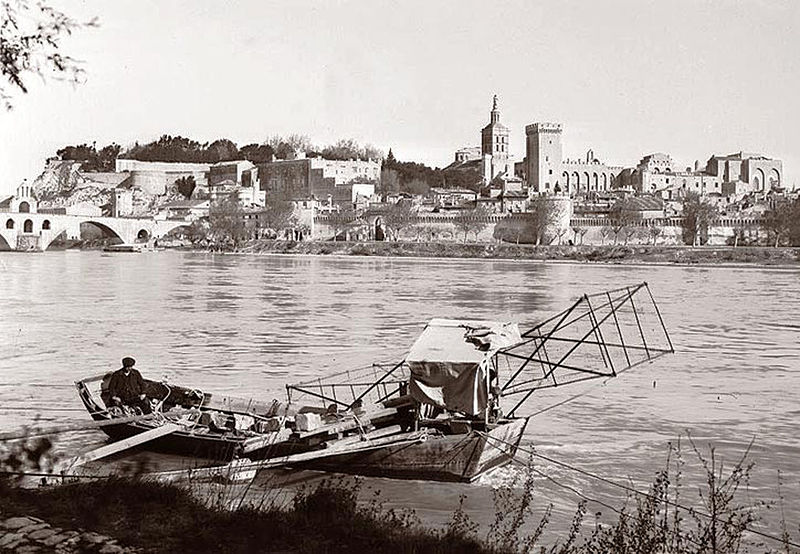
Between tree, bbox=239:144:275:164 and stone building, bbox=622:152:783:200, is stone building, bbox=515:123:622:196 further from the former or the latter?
tree, bbox=239:144:275:164

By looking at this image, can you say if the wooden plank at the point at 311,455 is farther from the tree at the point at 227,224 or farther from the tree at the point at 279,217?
the tree at the point at 227,224

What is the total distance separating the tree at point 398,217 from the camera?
3792 inches

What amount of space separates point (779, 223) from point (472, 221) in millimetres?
28983

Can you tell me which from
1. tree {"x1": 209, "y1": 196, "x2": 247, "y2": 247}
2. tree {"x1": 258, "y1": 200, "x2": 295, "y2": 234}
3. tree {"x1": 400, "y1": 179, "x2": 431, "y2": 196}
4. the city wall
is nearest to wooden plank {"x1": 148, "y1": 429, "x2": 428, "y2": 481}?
the city wall

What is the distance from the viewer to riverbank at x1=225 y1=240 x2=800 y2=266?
69938 millimetres

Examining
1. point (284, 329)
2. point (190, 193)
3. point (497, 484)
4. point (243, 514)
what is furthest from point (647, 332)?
point (190, 193)

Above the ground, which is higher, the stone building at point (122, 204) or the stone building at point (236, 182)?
the stone building at point (236, 182)

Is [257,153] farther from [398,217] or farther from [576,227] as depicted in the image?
[576,227]

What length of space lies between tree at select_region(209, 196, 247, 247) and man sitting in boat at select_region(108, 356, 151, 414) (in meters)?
92.4

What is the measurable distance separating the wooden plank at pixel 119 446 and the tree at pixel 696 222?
82957 millimetres

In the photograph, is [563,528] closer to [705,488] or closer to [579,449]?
[705,488]

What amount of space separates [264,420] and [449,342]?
2.16 metres

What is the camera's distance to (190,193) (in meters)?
132

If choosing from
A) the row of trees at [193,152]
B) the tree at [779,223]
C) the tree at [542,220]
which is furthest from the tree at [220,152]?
the tree at [779,223]
